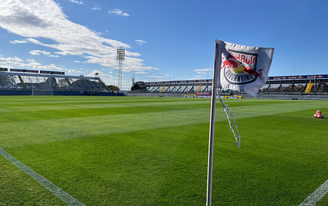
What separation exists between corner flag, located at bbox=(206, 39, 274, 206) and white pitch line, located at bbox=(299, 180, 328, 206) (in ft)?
4.90

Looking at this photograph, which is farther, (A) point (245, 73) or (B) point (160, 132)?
(B) point (160, 132)

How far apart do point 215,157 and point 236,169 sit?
2.47 feet

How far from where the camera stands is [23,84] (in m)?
61.7

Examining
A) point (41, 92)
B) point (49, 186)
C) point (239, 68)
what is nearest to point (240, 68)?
point (239, 68)

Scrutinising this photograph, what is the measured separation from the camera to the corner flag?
2654 mm

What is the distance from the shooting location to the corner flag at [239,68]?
2.65 meters

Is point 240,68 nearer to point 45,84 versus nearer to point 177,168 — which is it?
point 177,168

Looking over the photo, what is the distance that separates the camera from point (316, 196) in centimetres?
304

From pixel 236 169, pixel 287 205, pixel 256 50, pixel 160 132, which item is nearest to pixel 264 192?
pixel 287 205

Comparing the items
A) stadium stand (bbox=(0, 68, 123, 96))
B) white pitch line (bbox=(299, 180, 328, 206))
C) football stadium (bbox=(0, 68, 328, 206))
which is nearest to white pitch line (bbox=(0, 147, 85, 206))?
football stadium (bbox=(0, 68, 328, 206))

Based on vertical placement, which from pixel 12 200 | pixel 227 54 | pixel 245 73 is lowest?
pixel 12 200

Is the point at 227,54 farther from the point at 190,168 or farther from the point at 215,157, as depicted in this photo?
the point at 215,157

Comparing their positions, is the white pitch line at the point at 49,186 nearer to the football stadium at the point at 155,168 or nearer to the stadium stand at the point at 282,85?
the football stadium at the point at 155,168

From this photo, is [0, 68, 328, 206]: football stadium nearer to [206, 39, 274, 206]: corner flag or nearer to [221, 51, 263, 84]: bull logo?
[206, 39, 274, 206]: corner flag
